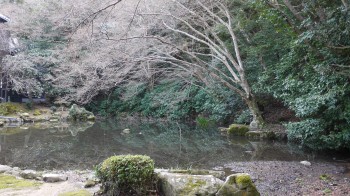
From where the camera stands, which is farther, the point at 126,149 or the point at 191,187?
the point at 126,149

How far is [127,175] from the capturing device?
14.0 ft

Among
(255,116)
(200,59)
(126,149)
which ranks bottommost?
(126,149)

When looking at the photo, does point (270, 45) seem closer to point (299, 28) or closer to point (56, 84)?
point (299, 28)

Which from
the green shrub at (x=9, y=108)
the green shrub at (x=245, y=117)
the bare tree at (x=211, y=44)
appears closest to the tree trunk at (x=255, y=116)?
the bare tree at (x=211, y=44)

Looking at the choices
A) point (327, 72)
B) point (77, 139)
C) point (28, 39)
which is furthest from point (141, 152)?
point (28, 39)

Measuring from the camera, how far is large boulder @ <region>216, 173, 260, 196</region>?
13.2 ft

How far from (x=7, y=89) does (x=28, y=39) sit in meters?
4.06

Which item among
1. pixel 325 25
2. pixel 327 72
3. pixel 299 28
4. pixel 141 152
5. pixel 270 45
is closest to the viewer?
pixel 325 25

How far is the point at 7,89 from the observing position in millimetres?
20953

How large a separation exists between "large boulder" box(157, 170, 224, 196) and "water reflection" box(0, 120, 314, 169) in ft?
11.6

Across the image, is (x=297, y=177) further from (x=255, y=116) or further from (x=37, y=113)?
(x=37, y=113)

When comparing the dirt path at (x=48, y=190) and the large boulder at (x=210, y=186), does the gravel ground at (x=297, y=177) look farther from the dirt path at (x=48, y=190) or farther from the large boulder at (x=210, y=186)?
the dirt path at (x=48, y=190)

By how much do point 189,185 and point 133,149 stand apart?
6491 millimetres

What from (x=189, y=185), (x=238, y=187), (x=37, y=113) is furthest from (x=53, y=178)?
(x=37, y=113)
